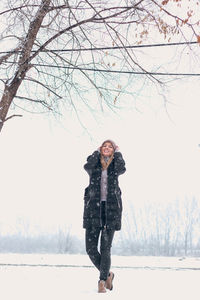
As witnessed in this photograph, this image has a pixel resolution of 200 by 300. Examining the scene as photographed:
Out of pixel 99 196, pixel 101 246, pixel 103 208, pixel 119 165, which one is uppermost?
pixel 119 165

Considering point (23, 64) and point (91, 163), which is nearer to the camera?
point (91, 163)

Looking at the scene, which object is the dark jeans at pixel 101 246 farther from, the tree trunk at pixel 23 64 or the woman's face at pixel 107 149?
the tree trunk at pixel 23 64

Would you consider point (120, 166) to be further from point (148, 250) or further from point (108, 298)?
point (148, 250)

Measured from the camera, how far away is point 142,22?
470 centimetres

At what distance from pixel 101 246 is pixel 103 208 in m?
0.34

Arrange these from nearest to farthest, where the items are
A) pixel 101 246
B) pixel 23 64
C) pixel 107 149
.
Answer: pixel 101 246, pixel 107 149, pixel 23 64

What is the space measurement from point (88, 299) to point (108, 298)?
0.18 metres

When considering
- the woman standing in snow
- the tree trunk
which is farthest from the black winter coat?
the tree trunk

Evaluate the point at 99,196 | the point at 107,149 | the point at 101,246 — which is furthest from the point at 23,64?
the point at 101,246

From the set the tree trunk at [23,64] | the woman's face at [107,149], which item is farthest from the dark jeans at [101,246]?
the tree trunk at [23,64]

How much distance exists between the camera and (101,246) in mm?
3551

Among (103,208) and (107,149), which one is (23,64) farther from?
(103,208)

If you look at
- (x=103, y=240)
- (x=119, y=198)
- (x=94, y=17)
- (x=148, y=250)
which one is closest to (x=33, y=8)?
(x=94, y=17)

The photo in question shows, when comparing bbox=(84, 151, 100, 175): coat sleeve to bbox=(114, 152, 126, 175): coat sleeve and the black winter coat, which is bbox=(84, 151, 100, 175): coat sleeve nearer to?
the black winter coat
